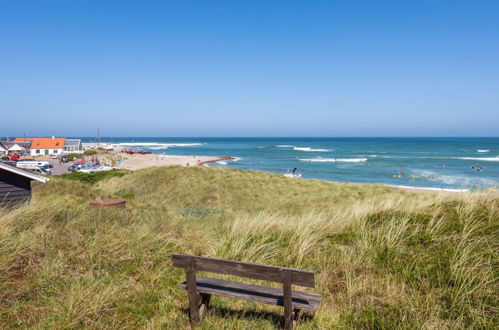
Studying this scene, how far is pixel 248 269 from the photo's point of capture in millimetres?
3688

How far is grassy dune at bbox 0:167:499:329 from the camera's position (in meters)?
3.96

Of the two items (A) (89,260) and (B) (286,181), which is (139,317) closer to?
(A) (89,260)

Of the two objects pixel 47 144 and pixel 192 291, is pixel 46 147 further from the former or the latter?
pixel 192 291

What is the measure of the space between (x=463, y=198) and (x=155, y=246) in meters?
6.76

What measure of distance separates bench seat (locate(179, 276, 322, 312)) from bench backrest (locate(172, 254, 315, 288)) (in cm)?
36

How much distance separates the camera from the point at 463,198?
7.20m

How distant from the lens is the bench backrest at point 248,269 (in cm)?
350

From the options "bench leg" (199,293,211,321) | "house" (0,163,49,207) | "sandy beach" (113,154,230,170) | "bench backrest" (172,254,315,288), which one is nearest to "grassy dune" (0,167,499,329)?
"bench leg" (199,293,211,321)

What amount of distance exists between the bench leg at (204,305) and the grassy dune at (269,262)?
110 mm

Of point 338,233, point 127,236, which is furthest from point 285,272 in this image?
point 127,236

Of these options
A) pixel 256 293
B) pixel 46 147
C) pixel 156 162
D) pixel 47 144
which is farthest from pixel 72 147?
pixel 256 293

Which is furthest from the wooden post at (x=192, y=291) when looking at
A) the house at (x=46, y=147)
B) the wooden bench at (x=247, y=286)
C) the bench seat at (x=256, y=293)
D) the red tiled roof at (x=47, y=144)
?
the red tiled roof at (x=47, y=144)

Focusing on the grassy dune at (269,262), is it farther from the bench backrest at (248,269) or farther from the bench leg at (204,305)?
the bench backrest at (248,269)

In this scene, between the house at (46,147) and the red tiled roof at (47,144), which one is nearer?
the house at (46,147)
